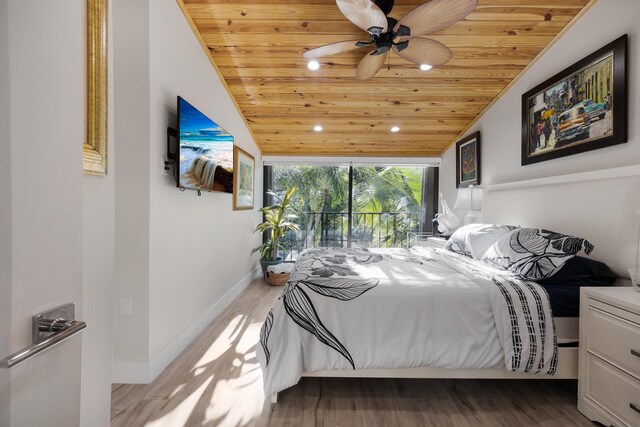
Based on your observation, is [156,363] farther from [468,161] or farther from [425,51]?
[468,161]

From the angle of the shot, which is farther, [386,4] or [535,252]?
[386,4]

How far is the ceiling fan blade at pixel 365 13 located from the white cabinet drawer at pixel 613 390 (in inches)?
86.3

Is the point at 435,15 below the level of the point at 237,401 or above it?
above

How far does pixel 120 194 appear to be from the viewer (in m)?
1.99

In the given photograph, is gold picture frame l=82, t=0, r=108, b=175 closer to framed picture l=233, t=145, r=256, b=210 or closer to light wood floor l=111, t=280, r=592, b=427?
light wood floor l=111, t=280, r=592, b=427

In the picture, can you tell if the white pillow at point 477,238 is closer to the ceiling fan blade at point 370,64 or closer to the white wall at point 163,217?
the ceiling fan blade at point 370,64

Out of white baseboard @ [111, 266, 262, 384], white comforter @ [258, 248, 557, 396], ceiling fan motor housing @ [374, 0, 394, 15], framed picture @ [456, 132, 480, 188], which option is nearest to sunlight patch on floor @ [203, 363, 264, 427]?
white comforter @ [258, 248, 557, 396]

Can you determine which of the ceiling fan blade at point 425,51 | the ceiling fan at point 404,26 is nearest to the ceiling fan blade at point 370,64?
the ceiling fan at point 404,26

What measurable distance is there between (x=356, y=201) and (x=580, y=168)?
3.17 meters

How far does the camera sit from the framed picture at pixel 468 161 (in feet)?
12.6

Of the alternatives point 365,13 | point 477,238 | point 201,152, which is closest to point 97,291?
point 201,152

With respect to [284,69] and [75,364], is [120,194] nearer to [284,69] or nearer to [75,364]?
[75,364]

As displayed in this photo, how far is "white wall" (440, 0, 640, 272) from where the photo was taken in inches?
77.5

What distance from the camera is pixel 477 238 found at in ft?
9.16
